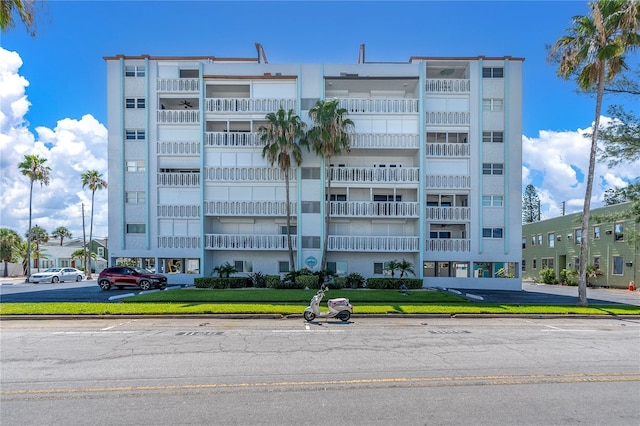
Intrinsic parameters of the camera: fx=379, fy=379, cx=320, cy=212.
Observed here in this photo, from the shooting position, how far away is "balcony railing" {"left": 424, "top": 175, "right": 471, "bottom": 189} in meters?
29.5

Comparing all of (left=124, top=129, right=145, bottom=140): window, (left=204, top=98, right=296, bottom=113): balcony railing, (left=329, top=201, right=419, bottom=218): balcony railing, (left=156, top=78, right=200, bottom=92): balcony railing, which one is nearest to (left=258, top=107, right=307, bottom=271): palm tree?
(left=204, top=98, right=296, bottom=113): balcony railing

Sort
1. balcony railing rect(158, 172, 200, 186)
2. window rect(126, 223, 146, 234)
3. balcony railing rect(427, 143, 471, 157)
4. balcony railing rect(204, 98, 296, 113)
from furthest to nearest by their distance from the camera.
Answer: window rect(126, 223, 146, 234) < balcony railing rect(158, 172, 200, 186) < balcony railing rect(204, 98, 296, 113) < balcony railing rect(427, 143, 471, 157)

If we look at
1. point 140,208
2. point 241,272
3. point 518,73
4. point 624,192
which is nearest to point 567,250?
point 518,73

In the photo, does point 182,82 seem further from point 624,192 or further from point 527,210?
point 527,210

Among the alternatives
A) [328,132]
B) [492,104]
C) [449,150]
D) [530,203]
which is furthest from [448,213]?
[530,203]

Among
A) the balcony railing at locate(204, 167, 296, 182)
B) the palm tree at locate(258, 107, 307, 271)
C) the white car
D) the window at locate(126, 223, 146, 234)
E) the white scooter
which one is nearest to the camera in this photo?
the white scooter

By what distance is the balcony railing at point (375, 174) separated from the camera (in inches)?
1152

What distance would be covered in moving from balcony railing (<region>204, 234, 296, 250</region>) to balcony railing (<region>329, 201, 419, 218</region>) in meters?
4.64

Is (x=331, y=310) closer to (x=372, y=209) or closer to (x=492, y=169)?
(x=372, y=209)

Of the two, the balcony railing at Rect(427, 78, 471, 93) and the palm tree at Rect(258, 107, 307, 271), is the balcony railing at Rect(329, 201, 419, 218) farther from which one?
the balcony railing at Rect(427, 78, 471, 93)

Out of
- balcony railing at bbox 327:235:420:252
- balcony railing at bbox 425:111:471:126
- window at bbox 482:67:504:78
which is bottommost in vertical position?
balcony railing at bbox 327:235:420:252

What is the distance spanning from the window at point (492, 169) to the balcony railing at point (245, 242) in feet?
53.0

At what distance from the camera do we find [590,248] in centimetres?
4100

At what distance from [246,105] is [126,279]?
15754 mm
